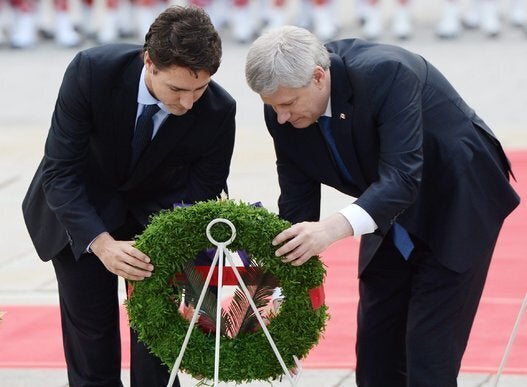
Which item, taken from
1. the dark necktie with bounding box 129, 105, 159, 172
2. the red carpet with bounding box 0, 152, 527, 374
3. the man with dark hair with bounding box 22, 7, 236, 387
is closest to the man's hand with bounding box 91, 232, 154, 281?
the man with dark hair with bounding box 22, 7, 236, 387

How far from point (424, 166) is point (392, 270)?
1.74 feet

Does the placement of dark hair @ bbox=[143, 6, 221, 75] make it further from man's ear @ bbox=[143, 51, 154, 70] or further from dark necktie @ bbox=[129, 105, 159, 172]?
dark necktie @ bbox=[129, 105, 159, 172]

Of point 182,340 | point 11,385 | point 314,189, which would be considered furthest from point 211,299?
point 11,385

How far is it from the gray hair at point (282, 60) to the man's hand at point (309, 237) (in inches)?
18.1

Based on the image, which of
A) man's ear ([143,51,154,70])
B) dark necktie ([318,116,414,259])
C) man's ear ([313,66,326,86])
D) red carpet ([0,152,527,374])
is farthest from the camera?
red carpet ([0,152,527,374])

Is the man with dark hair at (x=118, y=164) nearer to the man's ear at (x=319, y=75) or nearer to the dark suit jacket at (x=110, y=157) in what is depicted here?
the dark suit jacket at (x=110, y=157)

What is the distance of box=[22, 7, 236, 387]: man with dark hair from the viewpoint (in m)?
4.04

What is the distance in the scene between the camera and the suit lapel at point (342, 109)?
164 inches

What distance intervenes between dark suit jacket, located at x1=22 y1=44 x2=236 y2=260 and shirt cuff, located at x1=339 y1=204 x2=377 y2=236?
0.76m

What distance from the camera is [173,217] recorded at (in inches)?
157

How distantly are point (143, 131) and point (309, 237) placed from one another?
2.84 feet

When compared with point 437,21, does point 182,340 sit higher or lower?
higher

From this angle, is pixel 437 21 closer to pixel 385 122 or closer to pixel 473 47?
pixel 473 47

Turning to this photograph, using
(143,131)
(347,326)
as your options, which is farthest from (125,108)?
(347,326)
